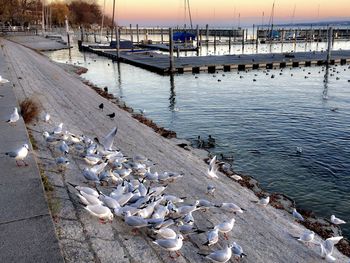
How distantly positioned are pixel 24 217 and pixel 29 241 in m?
0.74

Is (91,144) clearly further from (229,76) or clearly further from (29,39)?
(29,39)

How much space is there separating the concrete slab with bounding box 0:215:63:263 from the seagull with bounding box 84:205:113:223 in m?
0.98

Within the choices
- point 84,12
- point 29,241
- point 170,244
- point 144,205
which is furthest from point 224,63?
point 84,12

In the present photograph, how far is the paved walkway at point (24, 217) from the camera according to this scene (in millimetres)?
4605

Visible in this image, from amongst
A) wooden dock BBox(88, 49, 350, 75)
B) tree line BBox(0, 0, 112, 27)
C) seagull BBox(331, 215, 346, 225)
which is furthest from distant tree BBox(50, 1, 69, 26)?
seagull BBox(331, 215, 346, 225)

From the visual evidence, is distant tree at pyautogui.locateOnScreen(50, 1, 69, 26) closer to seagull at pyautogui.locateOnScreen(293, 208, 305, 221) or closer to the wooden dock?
the wooden dock

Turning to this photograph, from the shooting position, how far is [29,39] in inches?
2699

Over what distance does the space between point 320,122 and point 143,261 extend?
61.7 feet

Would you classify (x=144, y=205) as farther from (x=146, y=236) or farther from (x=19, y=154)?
(x=19, y=154)

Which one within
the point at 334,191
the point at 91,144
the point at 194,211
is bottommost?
the point at 334,191

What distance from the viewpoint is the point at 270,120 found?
22.3 metres

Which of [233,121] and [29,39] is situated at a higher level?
[29,39]

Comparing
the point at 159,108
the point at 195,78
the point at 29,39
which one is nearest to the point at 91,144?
the point at 159,108

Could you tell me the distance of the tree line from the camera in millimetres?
98044
